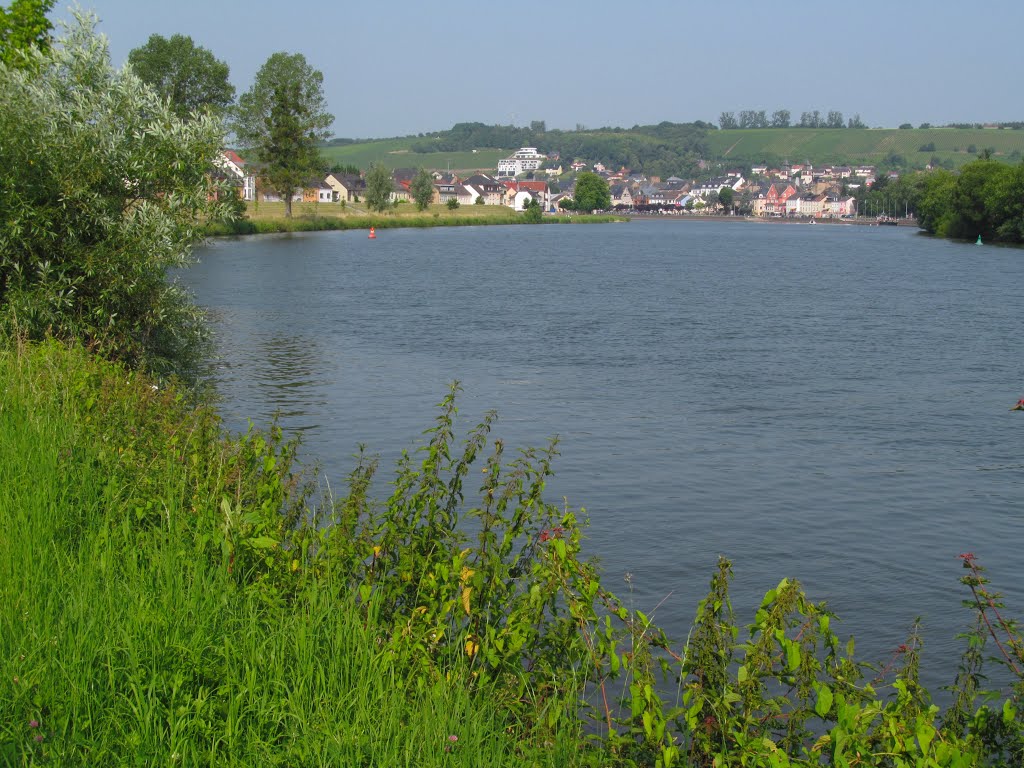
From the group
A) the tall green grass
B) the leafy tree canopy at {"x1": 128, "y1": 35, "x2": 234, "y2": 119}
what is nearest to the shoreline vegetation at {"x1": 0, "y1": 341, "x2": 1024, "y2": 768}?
the tall green grass

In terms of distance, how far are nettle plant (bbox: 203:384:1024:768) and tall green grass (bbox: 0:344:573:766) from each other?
0.69 feet

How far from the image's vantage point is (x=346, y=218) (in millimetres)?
101500

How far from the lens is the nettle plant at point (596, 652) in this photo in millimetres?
5148

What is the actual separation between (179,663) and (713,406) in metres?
16.4

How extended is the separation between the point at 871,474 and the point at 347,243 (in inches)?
2551

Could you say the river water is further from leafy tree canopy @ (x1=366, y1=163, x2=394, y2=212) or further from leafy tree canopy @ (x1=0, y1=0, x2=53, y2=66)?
leafy tree canopy @ (x1=366, y1=163, x2=394, y2=212)

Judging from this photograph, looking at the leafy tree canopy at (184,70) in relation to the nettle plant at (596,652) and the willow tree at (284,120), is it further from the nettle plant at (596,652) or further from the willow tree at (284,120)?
the nettle plant at (596,652)

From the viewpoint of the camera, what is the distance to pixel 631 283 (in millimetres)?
49406

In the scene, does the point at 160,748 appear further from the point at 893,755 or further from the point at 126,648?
the point at 893,755

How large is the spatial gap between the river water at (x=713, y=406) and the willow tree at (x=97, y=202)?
274 cm

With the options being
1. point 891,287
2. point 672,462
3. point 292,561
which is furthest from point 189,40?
point 292,561

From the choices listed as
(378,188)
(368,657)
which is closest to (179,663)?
(368,657)

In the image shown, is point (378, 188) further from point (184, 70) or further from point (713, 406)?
point (713, 406)

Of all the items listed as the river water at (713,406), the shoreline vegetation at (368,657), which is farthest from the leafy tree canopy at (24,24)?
the shoreline vegetation at (368,657)
